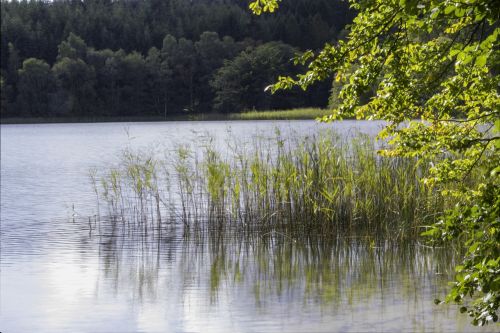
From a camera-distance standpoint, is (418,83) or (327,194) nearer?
(418,83)

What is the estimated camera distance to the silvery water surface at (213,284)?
712cm

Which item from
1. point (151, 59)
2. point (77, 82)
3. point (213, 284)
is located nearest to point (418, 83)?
point (213, 284)

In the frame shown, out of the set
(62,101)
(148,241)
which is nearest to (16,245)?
(148,241)

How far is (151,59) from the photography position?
309ft

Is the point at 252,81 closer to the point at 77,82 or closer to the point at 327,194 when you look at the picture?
the point at 77,82

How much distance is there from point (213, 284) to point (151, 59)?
3431 inches

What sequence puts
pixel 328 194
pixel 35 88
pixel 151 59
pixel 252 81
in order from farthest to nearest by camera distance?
pixel 151 59
pixel 35 88
pixel 252 81
pixel 328 194

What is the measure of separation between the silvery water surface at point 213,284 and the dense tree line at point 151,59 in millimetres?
63414

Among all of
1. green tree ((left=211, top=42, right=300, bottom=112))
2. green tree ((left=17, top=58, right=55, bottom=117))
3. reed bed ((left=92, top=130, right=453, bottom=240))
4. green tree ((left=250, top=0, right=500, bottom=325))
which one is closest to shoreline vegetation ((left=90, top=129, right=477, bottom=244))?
reed bed ((left=92, top=130, right=453, bottom=240))

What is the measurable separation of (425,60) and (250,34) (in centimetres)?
9869

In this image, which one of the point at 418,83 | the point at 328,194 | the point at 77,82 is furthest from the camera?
the point at 77,82

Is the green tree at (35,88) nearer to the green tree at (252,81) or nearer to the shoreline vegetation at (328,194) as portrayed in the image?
the green tree at (252,81)

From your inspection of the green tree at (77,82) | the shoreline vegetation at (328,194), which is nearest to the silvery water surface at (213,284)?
the shoreline vegetation at (328,194)

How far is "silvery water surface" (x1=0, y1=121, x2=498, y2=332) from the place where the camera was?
7.12 m
